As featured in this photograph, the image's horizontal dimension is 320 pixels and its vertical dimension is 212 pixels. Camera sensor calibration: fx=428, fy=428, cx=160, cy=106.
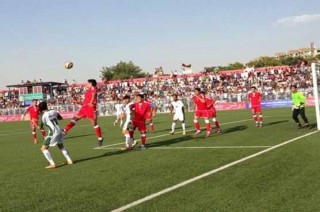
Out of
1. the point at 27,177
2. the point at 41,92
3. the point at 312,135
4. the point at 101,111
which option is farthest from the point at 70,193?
the point at 41,92

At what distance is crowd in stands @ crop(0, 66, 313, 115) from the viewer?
47669mm

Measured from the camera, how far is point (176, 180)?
844 cm

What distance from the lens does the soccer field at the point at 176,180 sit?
6711mm

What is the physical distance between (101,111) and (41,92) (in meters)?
25.5

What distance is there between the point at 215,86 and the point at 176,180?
158 ft

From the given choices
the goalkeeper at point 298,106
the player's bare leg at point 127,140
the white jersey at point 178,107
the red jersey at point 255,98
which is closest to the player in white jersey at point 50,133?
the player's bare leg at point 127,140

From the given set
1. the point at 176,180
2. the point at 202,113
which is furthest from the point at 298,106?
the point at 176,180

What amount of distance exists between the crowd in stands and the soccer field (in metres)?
34.4

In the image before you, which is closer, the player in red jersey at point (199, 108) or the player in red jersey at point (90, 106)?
the player in red jersey at point (90, 106)

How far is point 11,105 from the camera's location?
68062 millimetres

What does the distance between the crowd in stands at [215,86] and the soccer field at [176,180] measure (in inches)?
1353

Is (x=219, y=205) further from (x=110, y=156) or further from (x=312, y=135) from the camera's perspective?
(x=312, y=135)

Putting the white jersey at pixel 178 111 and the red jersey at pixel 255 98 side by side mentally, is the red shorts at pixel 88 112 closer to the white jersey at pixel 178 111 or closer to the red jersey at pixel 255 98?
the white jersey at pixel 178 111

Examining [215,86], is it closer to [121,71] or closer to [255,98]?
[255,98]
